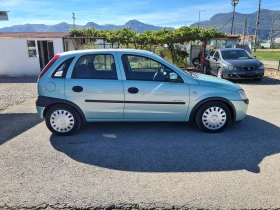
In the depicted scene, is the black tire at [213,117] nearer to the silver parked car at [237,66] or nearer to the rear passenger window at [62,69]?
the rear passenger window at [62,69]

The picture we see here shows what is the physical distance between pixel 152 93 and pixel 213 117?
51.1 inches

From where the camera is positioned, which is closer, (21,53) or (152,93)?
(152,93)

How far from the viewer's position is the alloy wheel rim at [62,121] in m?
4.30

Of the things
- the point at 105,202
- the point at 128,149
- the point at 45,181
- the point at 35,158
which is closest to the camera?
the point at 105,202

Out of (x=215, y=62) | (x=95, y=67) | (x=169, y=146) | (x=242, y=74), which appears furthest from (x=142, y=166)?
(x=215, y=62)

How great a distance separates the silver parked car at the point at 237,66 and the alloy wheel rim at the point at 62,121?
801 centimetres

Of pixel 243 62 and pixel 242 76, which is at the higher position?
pixel 243 62

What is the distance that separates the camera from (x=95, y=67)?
4250 millimetres

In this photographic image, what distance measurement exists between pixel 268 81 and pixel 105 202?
415 inches

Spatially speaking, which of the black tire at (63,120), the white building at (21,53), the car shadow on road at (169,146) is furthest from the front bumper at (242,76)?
the white building at (21,53)

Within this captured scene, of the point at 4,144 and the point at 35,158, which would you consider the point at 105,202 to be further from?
the point at 4,144

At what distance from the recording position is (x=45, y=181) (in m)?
2.98

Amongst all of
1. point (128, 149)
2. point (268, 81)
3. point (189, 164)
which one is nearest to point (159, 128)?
point (128, 149)

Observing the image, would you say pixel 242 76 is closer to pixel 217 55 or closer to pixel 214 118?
pixel 217 55
